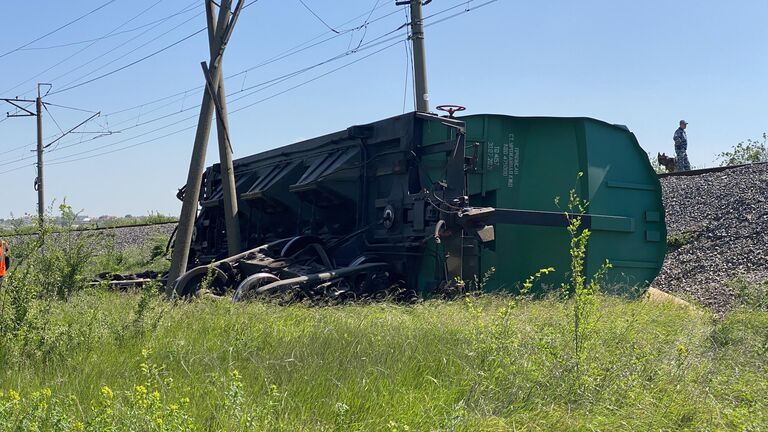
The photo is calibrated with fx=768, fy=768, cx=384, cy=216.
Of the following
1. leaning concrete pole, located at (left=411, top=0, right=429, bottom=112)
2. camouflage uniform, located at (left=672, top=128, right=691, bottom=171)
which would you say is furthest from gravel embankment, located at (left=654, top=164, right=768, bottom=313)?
leaning concrete pole, located at (left=411, top=0, right=429, bottom=112)

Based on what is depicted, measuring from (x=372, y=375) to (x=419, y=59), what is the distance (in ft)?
37.9

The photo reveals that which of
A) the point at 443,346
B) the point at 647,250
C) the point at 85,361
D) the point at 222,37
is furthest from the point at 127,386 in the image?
the point at 222,37

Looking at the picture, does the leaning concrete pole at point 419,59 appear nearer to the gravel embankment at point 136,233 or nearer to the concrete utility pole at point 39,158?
the gravel embankment at point 136,233

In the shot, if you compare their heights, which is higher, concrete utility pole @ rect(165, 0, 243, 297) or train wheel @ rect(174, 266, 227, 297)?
concrete utility pole @ rect(165, 0, 243, 297)

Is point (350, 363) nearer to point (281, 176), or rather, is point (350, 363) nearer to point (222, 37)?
point (281, 176)

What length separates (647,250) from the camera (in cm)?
955

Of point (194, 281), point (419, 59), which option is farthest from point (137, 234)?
point (194, 281)

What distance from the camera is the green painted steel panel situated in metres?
8.82

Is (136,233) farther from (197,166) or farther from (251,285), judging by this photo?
(251,285)

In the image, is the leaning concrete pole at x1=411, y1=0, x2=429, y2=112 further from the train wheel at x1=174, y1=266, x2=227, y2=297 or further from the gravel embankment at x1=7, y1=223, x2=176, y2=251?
the gravel embankment at x1=7, y1=223, x2=176, y2=251

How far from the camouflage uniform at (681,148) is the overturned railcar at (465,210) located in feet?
38.4

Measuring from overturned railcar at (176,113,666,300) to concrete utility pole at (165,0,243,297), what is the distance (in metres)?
1.86

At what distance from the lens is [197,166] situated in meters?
11.4

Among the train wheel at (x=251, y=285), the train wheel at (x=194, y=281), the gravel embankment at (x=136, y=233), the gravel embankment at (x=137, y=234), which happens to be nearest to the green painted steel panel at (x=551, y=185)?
the train wheel at (x=251, y=285)
